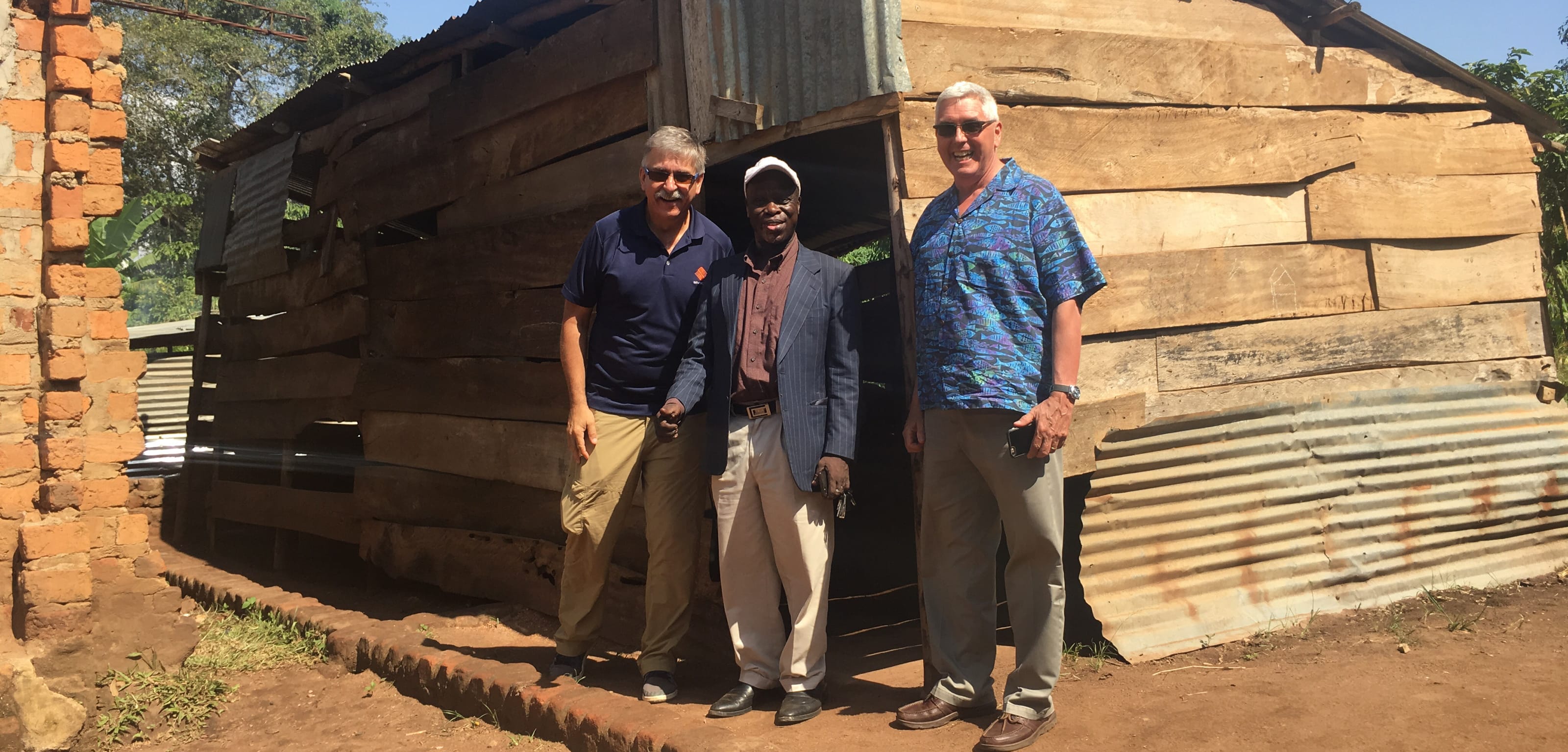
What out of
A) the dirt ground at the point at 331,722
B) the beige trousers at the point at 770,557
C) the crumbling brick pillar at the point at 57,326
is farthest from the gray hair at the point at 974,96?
the crumbling brick pillar at the point at 57,326

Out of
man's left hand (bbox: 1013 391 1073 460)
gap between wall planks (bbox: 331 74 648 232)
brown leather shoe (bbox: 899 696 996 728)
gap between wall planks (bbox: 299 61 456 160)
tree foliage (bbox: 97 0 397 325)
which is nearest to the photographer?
man's left hand (bbox: 1013 391 1073 460)

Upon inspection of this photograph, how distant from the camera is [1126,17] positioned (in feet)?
14.2

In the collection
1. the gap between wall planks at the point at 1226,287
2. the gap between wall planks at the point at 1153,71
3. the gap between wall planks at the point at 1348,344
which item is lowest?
the gap between wall planks at the point at 1348,344

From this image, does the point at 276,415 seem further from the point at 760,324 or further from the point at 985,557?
the point at 985,557

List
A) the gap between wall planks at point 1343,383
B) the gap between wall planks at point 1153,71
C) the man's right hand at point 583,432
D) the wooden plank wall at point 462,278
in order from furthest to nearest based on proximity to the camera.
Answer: the wooden plank wall at point 462,278 → the gap between wall planks at point 1343,383 → the gap between wall planks at point 1153,71 → the man's right hand at point 583,432

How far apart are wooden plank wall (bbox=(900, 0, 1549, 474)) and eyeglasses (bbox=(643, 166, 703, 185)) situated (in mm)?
810

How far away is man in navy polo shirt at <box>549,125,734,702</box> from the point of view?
365cm

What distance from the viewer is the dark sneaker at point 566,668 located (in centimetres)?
388

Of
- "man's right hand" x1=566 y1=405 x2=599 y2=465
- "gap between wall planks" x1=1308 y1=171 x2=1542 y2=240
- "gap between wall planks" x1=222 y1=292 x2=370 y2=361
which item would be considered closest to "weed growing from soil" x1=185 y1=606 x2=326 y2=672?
"gap between wall planks" x1=222 y1=292 x2=370 y2=361

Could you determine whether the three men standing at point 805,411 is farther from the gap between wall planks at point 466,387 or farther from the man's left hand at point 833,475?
the gap between wall planks at point 466,387

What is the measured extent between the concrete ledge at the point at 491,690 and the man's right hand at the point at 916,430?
3.47ft

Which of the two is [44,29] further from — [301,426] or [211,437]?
[211,437]

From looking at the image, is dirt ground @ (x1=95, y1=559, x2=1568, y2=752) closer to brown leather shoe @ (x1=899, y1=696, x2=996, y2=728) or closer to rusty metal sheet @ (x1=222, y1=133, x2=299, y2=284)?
brown leather shoe @ (x1=899, y1=696, x2=996, y2=728)

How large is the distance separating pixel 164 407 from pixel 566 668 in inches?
503
